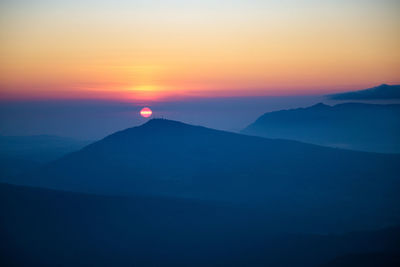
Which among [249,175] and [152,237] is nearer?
[152,237]

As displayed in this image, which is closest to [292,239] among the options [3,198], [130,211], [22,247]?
[130,211]

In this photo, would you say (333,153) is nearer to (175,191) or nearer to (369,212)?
(369,212)

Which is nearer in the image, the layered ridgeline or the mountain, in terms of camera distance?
the mountain

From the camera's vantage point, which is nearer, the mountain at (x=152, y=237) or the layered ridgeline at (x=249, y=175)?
the mountain at (x=152, y=237)

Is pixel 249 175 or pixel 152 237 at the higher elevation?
pixel 249 175
